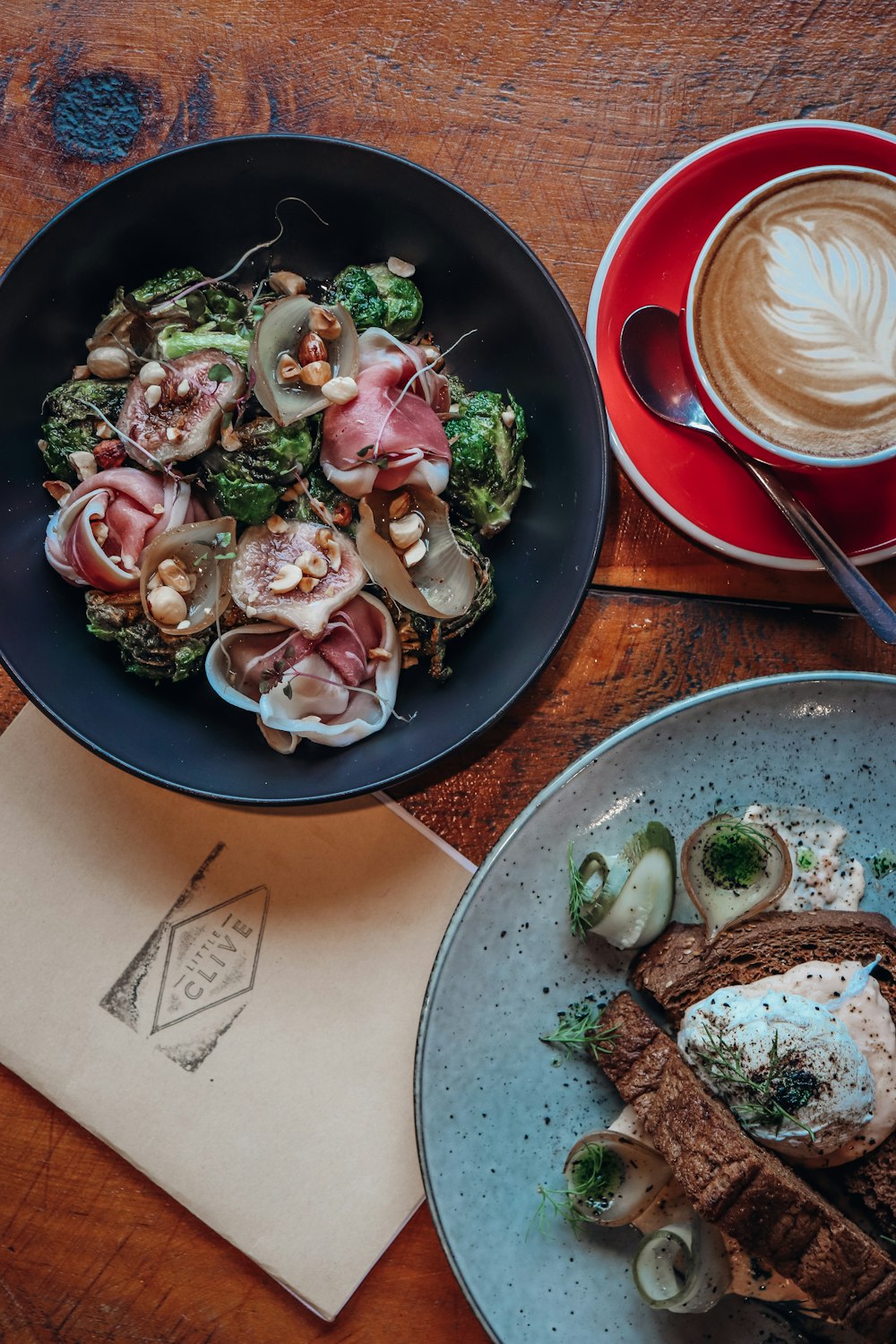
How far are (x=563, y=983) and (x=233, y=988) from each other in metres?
0.40

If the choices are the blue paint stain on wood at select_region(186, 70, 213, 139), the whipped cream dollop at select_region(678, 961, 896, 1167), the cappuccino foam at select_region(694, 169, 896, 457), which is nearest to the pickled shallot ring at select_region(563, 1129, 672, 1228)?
the whipped cream dollop at select_region(678, 961, 896, 1167)

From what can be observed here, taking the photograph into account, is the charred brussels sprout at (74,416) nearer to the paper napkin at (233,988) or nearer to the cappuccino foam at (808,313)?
the paper napkin at (233,988)

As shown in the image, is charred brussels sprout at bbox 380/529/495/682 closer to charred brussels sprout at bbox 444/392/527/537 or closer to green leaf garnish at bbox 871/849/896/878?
charred brussels sprout at bbox 444/392/527/537

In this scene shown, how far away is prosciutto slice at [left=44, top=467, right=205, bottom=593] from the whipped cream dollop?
778 mm

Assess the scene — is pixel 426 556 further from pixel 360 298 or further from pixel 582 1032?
pixel 582 1032

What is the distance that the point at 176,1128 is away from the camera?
1177 millimetres

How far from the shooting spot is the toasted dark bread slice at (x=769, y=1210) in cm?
99

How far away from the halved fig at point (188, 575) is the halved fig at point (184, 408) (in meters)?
0.08

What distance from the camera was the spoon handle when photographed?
3.43 feet

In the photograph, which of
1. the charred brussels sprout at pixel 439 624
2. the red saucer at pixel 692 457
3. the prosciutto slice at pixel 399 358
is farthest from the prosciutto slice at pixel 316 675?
the red saucer at pixel 692 457

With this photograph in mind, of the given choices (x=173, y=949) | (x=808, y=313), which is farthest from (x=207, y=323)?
(x=173, y=949)

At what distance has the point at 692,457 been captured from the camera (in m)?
1.09

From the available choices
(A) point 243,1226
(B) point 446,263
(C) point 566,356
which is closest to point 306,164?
(B) point 446,263

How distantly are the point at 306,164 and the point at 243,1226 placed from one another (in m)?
1.23
